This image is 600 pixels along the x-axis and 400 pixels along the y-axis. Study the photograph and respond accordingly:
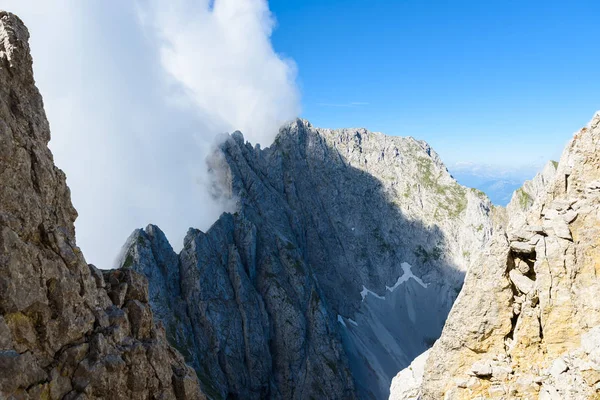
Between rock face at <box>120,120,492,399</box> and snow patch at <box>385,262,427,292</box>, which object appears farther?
snow patch at <box>385,262,427,292</box>

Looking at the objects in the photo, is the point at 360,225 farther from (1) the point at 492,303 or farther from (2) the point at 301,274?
(1) the point at 492,303

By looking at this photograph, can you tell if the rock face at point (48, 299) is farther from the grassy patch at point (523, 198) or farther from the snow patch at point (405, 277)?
the grassy patch at point (523, 198)

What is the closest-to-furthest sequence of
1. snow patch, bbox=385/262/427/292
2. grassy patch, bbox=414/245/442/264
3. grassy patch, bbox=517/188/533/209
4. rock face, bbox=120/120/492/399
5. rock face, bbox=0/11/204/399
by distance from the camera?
rock face, bbox=0/11/204/399
rock face, bbox=120/120/492/399
grassy patch, bbox=517/188/533/209
snow patch, bbox=385/262/427/292
grassy patch, bbox=414/245/442/264

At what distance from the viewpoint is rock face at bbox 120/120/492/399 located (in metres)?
104

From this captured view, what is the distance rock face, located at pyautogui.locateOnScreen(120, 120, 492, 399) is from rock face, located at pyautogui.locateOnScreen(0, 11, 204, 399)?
67.3 meters

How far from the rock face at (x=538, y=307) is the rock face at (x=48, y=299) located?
63.2 ft

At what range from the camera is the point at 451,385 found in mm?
21062

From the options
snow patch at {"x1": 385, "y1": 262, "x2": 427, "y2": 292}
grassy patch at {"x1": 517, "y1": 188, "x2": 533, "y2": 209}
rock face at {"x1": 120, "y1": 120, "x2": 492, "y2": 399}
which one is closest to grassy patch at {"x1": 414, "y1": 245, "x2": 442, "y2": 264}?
rock face at {"x1": 120, "y1": 120, "x2": 492, "y2": 399}

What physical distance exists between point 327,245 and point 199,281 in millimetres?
80568

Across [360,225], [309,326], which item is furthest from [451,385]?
[360,225]

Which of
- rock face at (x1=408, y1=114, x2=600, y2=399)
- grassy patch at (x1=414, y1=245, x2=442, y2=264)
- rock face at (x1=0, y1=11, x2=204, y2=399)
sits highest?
grassy patch at (x1=414, y1=245, x2=442, y2=264)

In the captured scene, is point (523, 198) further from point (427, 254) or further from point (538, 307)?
point (538, 307)

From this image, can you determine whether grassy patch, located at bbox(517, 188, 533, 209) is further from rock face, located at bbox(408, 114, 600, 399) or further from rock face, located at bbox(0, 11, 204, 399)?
rock face, located at bbox(0, 11, 204, 399)

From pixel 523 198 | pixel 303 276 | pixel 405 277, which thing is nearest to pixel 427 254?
pixel 405 277
